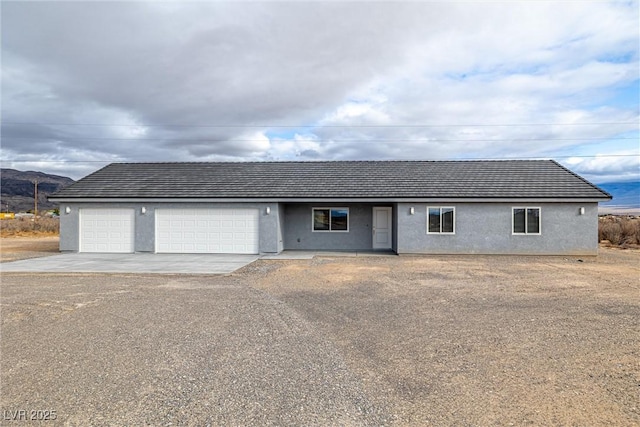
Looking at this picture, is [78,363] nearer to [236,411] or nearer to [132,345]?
[132,345]

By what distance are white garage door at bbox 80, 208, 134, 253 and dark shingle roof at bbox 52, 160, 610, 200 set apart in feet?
2.74

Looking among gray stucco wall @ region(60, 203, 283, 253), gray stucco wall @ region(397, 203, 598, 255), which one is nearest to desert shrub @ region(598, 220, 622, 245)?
gray stucco wall @ region(397, 203, 598, 255)

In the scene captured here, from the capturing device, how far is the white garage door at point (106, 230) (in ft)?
64.4

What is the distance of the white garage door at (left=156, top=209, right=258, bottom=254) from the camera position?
19.2 metres

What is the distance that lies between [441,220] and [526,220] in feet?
11.6

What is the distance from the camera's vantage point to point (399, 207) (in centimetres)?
1878

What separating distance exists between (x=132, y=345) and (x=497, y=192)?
1624 centimetres

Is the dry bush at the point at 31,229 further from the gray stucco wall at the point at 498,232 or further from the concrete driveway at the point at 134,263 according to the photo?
the gray stucco wall at the point at 498,232

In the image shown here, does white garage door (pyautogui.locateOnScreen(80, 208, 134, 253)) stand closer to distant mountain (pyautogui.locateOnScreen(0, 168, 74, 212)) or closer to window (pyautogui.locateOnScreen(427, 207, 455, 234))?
window (pyautogui.locateOnScreen(427, 207, 455, 234))

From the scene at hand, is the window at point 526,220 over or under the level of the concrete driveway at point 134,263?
over

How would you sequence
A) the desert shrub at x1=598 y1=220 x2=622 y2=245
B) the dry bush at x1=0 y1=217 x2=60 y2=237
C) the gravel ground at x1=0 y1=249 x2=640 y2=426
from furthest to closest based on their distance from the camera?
1. the dry bush at x1=0 y1=217 x2=60 y2=237
2. the desert shrub at x1=598 y1=220 x2=622 y2=245
3. the gravel ground at x1=0 y1=249 x2=640 y2=426

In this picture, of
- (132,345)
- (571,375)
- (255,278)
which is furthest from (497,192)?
(132,345)

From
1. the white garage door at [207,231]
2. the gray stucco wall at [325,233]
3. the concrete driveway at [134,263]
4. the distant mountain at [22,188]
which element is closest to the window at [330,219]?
the gray stucco wall at [325,233]

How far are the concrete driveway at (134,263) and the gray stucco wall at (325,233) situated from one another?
3038 millimetres
